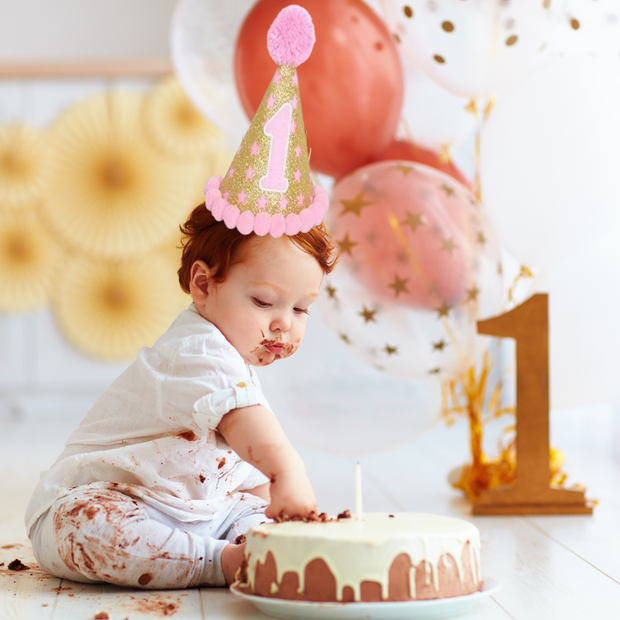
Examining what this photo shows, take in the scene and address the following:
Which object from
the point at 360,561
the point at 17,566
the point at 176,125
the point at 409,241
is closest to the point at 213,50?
the point at 409,241

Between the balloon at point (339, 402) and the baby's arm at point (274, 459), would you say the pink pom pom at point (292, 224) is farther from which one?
the balloon at point (339, 402)

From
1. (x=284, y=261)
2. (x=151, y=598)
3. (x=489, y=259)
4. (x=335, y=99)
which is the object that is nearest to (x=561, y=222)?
(x=489, y=259)

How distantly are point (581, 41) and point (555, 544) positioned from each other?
2.67ft

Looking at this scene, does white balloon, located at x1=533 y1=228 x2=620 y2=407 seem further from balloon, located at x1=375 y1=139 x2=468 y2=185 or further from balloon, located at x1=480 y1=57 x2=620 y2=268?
balloon, located at x1=375 y1=139 x2=468 y2=185

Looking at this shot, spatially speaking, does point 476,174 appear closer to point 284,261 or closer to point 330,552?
point 284,261

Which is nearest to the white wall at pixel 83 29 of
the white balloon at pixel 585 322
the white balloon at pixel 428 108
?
the white balloon at pixel 428 108

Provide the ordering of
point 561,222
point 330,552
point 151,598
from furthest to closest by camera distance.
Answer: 1. point 561,222
2. point 151,598
3. point 330,552

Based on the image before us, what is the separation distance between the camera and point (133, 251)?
3232 mm

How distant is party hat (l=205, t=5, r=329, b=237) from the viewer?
906 mm

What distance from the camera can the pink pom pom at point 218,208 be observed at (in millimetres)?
918

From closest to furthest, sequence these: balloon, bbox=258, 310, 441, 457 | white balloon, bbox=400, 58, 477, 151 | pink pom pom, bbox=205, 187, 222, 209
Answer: pink pom pom, bbox=205, 187, 222, 209 → balloon, bbox=258, 310, 441, 457 → white balloon, bbox=400, 58, 477, 151

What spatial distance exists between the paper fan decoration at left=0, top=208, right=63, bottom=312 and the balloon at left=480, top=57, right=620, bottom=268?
2.32 metres

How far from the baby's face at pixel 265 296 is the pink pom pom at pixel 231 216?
0.10 ft

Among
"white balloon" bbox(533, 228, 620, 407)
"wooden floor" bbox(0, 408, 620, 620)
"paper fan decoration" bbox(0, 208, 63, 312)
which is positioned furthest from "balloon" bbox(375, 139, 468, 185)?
"paper fan decoration" bbox(0, 208, 63, 312)
